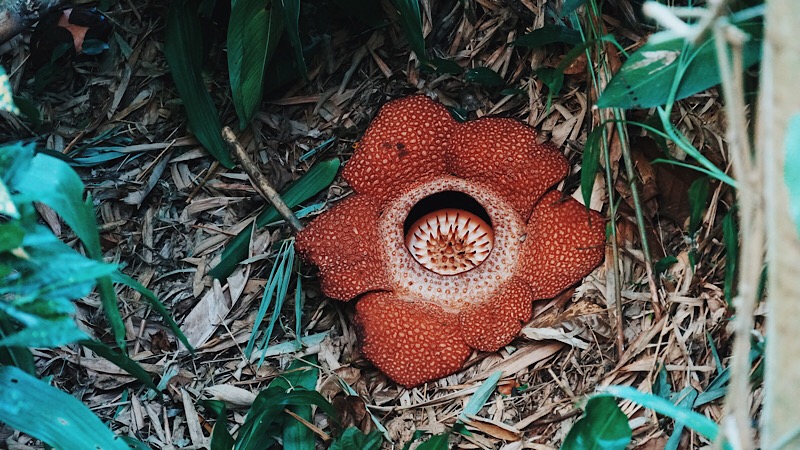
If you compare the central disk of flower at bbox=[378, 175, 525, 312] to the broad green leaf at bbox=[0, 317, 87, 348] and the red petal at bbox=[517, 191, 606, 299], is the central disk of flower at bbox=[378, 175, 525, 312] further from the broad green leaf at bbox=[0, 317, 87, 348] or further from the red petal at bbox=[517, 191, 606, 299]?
the broad green leaf at bbox=[0, 317, 87, 348]

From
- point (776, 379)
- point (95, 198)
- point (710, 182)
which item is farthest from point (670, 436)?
point (95, 198)

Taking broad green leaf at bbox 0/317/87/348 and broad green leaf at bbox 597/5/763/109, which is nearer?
broad green leaf at bbox 0/317/87/348

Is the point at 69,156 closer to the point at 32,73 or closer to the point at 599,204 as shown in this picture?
the point at 32,73

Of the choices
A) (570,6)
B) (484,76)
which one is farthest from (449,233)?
(570,6)

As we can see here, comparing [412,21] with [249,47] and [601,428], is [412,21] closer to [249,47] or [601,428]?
[249,47]

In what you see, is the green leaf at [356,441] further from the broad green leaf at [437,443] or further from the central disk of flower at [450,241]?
the central disk of flower at [450,241]

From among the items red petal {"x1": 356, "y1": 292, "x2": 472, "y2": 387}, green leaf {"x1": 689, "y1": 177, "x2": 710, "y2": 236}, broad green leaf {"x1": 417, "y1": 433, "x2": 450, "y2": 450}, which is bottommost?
broad green leaf {"x1": 417, "y1": 433, "x2": 450, "y2": 450}

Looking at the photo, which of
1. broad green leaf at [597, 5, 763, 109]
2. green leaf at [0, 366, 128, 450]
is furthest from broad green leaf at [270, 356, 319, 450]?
broad green leaf at [597, 5, 763, 109]
